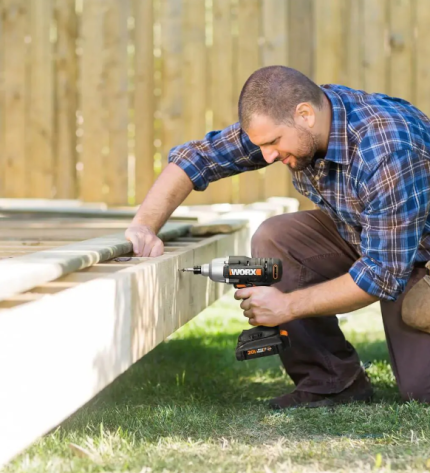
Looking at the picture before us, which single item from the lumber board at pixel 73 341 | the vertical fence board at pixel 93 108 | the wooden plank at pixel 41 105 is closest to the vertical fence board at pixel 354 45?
the vertical fence board at pixel 93 108

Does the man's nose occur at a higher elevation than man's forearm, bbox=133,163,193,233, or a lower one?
higher

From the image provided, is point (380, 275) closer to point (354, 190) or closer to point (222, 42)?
point (354, 190)

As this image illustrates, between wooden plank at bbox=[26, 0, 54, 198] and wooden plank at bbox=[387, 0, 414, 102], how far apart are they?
2.59 m

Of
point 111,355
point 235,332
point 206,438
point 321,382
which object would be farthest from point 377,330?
point 111,355

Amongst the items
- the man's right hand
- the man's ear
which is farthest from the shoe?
the man's ear

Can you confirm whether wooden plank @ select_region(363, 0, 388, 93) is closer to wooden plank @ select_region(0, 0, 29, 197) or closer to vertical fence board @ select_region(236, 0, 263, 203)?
vertical fence board @ select_region(236, 0, 263, 203)

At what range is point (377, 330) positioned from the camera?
5.00 meters

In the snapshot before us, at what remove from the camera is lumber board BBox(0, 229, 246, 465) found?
168 cm

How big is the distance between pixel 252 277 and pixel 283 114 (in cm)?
58

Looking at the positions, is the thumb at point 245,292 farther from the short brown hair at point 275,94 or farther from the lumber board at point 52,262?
the short brown hair at point 275,94

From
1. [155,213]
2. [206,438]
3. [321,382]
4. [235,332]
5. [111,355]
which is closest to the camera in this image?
[111,355]

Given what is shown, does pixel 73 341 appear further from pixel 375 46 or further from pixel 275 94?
pixel 375 46

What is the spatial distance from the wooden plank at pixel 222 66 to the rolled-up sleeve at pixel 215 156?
273 centimetres

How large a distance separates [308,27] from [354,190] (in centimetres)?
352
